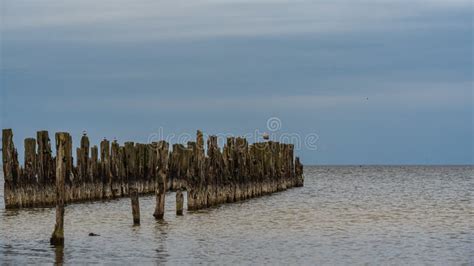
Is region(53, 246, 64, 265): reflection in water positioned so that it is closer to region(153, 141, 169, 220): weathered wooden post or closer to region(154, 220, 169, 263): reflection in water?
region(154, 220, 169, 263): reflection in water

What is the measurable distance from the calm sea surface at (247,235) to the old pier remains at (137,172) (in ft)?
1.98

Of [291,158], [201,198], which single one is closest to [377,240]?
[201,198]

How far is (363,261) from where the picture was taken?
19031mm

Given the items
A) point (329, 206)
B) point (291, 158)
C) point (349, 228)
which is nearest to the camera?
point (349, 228)

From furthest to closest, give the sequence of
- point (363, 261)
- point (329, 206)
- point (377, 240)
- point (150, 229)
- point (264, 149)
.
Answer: point (264, 149) < point (329, 206) < point (150, 229) < point (377, 240) < point (363, 261)

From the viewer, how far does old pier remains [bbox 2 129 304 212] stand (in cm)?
2864

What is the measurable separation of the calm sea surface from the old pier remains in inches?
23.8

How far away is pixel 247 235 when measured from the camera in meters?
23.9

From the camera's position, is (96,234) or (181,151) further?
(181,151)

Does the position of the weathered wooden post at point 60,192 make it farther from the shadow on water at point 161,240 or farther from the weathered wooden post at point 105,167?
the weathered wooden post at point 105,167

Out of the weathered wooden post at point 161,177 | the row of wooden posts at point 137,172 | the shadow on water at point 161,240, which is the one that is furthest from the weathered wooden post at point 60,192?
the weathered wooden post at point 161,177

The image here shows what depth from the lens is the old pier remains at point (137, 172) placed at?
2864 centimetres

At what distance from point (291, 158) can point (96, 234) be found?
27854 mm

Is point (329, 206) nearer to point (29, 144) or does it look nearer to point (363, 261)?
point (29, 144)
